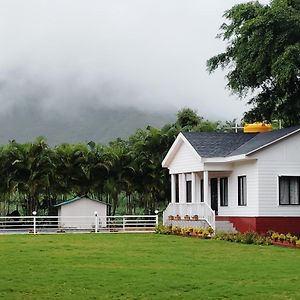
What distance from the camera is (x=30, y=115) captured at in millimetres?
189250

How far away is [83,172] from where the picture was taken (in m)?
43.2

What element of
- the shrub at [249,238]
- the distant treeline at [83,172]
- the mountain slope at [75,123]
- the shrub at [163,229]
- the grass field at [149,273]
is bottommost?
the grass field at [149,273]

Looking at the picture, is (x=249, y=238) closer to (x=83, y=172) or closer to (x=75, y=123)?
(x=83, y=172)

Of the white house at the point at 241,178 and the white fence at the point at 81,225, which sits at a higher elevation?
the white house at the point at 241,178

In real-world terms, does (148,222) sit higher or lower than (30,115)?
lower

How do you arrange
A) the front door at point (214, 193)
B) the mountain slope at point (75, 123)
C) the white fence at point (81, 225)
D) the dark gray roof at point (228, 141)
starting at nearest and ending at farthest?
1. the dark gray roof at point (228, 141)
2. the front door at point (214, 193)
3. the white fence at point (81, 225)
4. the mountain slope at point (75, 123)

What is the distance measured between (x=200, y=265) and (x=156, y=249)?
5593 mm

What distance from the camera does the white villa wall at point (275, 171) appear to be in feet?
98.2

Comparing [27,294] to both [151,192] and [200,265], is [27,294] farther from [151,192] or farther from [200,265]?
[151,192]

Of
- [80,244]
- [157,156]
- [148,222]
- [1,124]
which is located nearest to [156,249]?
[80,244]

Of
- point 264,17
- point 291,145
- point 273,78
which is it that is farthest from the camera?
point 273,78

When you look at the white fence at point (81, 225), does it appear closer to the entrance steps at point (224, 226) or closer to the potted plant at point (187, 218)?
the potted plant at point (187, 218)

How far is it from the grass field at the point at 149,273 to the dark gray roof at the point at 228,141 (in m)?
8.13

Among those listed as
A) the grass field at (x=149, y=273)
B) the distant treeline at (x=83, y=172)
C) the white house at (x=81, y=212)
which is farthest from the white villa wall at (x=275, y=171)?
the distant treeline at (x=83, y=172)
